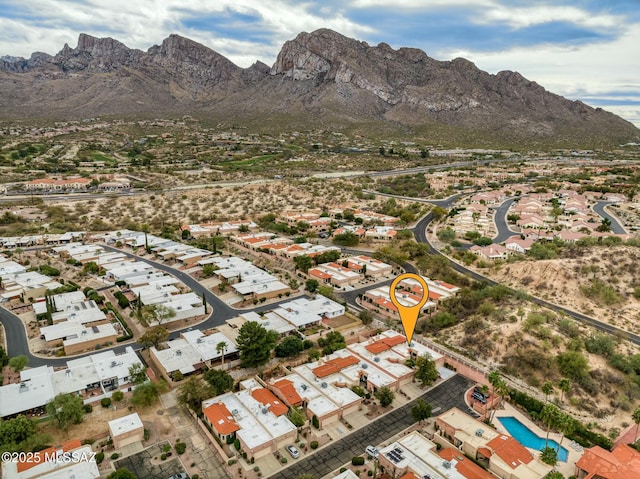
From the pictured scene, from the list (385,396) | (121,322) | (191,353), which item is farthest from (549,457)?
(121,322)

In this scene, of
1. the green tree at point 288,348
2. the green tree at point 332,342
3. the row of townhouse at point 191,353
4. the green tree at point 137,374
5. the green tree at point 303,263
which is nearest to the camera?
the green tree at point 137,374

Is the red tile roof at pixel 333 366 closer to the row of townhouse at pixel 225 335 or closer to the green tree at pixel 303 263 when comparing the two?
the row of townhouse at pixel 225 335

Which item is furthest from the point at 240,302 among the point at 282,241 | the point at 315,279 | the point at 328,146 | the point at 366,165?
the point at 328,146

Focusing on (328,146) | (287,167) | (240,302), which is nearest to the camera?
(240,302)

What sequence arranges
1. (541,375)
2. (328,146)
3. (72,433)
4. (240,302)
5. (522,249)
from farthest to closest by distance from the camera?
(328,146), (522,249), (240,302), (541,375), (72,433)

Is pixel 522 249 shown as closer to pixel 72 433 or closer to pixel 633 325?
pixel 633 325

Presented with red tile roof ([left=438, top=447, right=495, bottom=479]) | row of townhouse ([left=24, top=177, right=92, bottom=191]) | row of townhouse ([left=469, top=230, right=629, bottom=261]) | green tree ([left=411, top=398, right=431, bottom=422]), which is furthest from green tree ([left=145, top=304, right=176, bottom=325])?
row of townhouse ([left=24, top=177, right=92, bottom=191])

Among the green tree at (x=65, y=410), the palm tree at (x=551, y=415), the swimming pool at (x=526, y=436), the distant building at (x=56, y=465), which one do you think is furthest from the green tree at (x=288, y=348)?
the palm tree at (x=551, y=415)
